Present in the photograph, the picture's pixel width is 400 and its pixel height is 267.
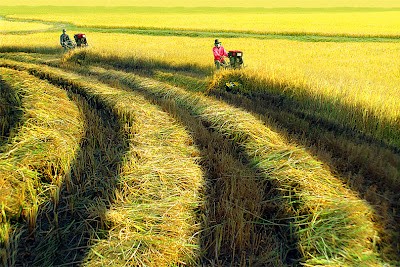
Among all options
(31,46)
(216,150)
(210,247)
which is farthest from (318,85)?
(31,46)

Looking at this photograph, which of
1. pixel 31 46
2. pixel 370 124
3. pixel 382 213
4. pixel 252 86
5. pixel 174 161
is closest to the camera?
pixel 382 213

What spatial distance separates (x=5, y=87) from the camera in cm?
656

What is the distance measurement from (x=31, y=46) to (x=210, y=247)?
1618 cm

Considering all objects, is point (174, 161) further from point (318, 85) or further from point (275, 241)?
point (318, 85)

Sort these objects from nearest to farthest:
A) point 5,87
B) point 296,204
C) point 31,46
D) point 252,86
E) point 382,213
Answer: point 382,213 < point 296,204 < point 5,87 < point 252,86 < point 31,46

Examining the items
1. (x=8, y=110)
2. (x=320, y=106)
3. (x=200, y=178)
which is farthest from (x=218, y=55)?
(x=200, y=178)

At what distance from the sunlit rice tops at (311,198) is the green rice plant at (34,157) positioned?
2253 mm

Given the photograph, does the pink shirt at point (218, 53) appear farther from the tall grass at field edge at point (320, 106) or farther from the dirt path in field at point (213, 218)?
the dirt path in field at point (213, 218)

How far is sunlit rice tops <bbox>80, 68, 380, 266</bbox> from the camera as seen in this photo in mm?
2498

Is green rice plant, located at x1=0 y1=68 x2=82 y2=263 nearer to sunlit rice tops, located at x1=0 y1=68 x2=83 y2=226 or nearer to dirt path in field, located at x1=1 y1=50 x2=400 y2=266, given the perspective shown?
sunlit rice tops, located at x1=0 y1=68 x2=83 y2=226

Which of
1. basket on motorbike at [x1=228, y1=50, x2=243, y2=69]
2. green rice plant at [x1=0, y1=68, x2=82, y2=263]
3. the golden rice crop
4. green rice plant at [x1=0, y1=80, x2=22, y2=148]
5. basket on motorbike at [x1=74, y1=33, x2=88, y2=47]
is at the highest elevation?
the golden rice crop

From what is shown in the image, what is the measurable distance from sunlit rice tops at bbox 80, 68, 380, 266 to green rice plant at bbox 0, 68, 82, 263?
2.25m

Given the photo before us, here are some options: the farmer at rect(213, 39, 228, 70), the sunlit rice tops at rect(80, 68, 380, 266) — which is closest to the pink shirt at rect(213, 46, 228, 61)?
the farmer at rect(213, 39, 228, 70)

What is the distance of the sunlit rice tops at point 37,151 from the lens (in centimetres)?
313
